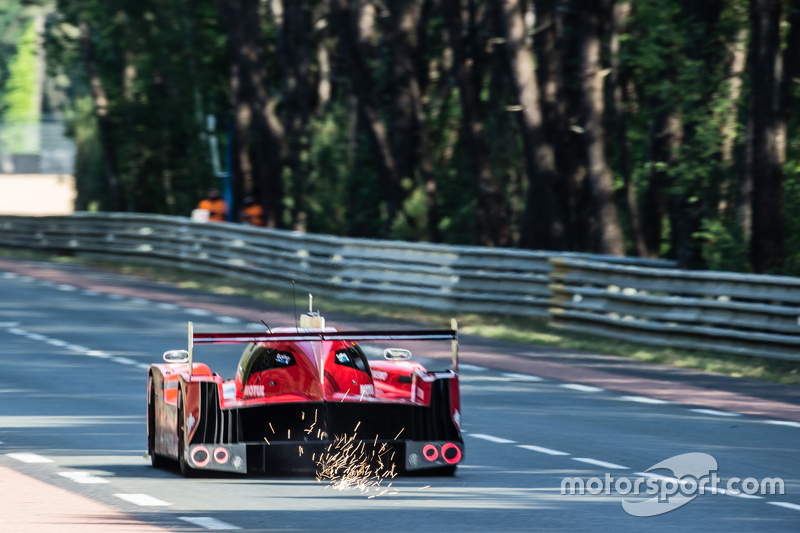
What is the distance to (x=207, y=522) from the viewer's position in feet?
27.7

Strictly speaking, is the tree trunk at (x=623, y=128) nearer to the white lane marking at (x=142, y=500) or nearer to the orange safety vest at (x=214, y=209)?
the orange safety vest at (x=214, y=209)

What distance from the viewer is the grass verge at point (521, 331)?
17391mm

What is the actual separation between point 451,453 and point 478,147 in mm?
21032

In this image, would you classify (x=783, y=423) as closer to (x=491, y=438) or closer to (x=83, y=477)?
(x=491, y=438)

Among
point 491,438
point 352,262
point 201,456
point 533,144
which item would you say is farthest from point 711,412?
point 533,144

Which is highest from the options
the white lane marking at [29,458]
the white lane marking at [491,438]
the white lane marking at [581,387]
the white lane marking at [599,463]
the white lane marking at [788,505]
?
the white lane marking at [581,387]

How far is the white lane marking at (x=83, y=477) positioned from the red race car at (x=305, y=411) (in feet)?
1.71

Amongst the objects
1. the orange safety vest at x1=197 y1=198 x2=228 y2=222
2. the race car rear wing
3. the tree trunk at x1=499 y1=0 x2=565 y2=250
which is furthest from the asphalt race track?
the orange safety vest at x1=197 y1=198 x2=228 y2=222

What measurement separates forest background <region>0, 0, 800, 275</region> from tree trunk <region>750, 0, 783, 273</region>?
0.10ft

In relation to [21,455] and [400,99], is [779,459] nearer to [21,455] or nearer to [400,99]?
[21,455]

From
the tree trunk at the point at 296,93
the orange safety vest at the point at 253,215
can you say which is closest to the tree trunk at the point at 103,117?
the tree trunk at the point at 296,93

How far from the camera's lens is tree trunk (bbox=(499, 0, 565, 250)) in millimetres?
26484

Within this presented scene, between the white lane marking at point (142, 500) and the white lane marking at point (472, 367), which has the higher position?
the white lane marking at point (472, 367)

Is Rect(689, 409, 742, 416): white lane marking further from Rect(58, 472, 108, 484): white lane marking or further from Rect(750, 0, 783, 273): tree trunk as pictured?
Rect(750, 0, 783, 273): tree trunk
